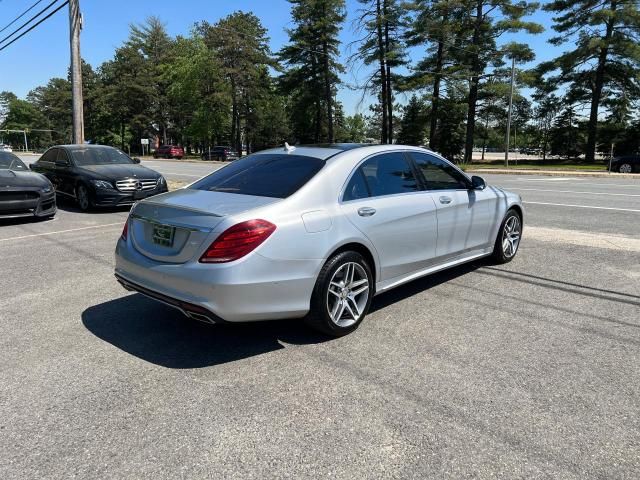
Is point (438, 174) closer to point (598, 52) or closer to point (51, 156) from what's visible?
point (51, 156)

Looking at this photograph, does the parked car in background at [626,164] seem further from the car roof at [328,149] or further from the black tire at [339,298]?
the black tire at [339,298]

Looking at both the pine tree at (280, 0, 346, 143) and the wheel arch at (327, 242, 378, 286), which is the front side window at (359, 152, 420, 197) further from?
the pine tree at (280, 0, 346, 143)

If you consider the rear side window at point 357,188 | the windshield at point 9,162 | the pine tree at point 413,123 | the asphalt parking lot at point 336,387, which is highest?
the pine tree at point 413,123

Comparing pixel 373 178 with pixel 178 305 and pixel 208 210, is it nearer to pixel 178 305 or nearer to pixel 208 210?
pixel 208 210

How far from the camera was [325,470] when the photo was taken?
248 cm

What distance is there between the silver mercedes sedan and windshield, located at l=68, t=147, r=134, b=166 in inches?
334

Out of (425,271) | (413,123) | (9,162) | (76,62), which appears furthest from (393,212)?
(413,123)

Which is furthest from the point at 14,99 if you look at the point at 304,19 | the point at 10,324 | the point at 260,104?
the point at 10,324

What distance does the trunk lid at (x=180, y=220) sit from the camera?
3607mm

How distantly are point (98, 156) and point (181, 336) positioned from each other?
31.5 ft

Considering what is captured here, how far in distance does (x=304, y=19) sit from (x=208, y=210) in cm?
4984

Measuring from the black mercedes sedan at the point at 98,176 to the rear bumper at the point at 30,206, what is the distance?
3.53 ft

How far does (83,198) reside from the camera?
11.3 metres

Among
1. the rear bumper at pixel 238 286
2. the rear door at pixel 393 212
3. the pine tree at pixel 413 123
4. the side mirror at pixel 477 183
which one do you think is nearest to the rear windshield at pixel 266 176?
the rear door at pixel 393 212
